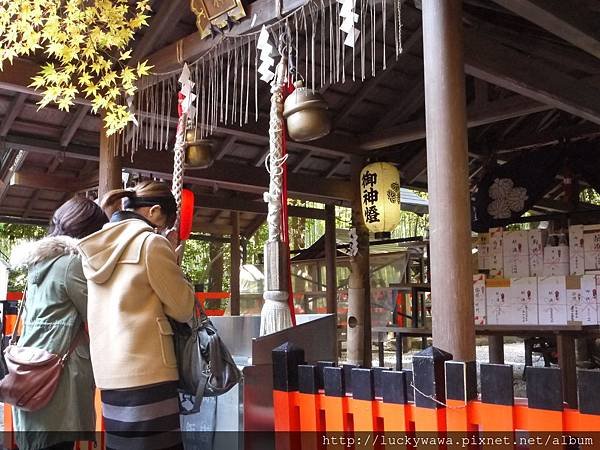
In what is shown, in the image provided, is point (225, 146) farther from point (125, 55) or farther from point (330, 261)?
point (330, 261)

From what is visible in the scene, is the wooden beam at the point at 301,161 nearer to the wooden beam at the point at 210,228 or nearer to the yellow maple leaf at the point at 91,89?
the wooden beam at the point at 210,228

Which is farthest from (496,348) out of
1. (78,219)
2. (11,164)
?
(11,164)

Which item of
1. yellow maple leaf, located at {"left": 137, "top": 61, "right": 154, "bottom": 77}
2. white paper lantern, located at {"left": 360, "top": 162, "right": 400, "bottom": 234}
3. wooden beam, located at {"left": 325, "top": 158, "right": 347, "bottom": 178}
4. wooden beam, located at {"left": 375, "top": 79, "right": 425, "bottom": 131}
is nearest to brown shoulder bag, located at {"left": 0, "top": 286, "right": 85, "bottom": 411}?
yellow maple leaf, located at {"left": 137, "top": 61, "right": 154, "bottom": 77}

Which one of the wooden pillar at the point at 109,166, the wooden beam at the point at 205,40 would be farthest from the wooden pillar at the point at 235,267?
the wooden beam at the point at 205,40

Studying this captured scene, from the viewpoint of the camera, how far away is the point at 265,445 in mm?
2705

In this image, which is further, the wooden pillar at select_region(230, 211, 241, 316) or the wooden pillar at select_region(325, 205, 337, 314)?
the wooden pillar at select_region(230, 211, 241, 316)

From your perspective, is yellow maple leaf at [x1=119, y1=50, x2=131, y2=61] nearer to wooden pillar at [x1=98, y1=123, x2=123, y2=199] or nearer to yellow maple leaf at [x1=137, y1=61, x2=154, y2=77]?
yellow maple leaf at [x1=137, y1=61, x2=154, y2=77]

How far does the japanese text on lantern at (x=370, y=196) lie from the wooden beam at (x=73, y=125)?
3587 mm

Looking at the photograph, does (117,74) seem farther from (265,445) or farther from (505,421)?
(505,421)

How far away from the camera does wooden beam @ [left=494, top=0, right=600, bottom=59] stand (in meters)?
3.79

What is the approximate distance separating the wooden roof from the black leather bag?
263 cm

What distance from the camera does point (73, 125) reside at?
728 cm

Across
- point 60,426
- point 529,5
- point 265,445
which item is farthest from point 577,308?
point 60,426

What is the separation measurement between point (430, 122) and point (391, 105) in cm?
521
